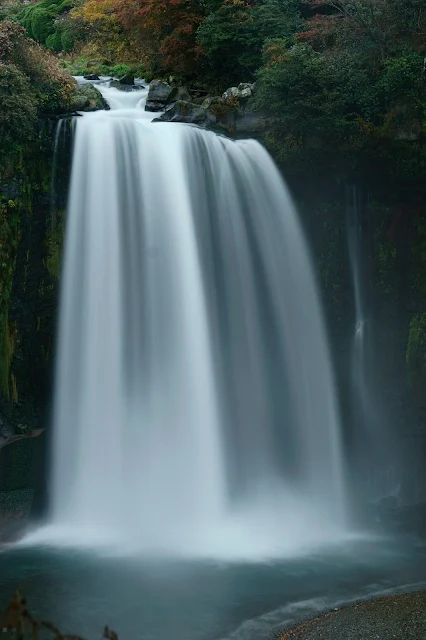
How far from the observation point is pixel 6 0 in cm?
4319

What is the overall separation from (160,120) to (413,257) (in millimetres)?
7278

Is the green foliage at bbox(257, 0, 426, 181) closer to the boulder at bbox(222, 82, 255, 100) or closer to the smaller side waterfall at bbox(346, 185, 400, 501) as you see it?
the boulder at bbox(222, 82, 255, 100)

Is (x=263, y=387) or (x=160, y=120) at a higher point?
(x=160, y=120)

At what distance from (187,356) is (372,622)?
7.56 metres

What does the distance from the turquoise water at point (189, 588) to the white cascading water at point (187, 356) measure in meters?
1.17

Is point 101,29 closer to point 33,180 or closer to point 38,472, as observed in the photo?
point 33,180

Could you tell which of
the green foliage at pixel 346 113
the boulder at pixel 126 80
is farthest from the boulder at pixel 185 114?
the boulder at pixel 126 80

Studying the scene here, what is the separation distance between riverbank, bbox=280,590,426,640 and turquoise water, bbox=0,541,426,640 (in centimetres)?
43

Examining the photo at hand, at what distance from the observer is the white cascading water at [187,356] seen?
16.1 meters

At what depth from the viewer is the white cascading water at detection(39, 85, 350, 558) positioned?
16.1 meters

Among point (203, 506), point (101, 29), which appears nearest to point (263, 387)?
point (203, 506)

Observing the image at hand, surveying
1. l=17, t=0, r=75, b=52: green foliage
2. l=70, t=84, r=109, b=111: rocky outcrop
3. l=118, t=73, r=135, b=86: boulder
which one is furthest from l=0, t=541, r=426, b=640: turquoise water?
Result: l=17, t=0, r=75, b=52: green foliage

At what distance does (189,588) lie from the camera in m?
12.4

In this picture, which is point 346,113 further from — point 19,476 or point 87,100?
point 19,476
